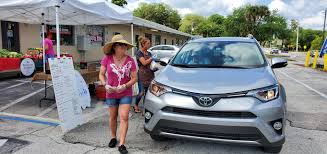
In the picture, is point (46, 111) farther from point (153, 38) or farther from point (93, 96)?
point (153, 38)

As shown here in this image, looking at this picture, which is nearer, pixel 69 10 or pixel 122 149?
pixel 122 149

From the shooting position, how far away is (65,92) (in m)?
4.98

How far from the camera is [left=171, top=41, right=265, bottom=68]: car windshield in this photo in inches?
174

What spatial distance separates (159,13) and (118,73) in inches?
2467

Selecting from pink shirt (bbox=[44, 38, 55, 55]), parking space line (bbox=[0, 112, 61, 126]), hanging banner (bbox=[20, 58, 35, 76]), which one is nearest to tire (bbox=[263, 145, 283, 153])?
parking space line (bbox=[0, 112, 61, 126])

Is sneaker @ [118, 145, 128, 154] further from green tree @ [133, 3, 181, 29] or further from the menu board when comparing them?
green tree @ [133, 3, 181, 29]

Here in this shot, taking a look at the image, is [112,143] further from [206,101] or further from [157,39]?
[157,39]

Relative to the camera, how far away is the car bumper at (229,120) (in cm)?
326

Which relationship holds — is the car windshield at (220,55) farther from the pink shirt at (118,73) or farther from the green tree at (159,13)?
the green tree at (159,13)

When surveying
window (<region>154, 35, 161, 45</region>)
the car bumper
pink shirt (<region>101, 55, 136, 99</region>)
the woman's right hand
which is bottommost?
the car bumper

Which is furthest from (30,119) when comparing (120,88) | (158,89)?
(158,89)

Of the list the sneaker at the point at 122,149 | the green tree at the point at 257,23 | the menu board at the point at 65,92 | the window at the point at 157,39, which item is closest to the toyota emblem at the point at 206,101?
the sneaker at the point at 122,149

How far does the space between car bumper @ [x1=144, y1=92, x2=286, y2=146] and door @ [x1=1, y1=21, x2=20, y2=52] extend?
1166 centimetres

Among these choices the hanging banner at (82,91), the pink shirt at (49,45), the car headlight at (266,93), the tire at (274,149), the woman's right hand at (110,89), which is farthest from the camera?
the pink shirt at (49,45)
